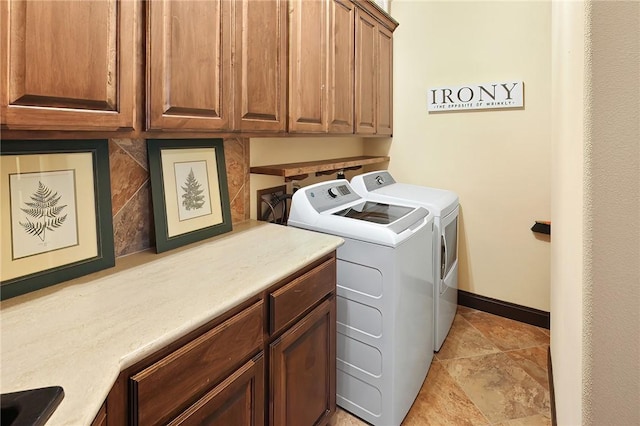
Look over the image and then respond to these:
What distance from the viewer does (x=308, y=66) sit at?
1880mm

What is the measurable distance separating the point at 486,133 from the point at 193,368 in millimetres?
2553

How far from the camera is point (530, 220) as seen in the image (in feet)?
8.38

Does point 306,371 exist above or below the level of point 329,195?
below

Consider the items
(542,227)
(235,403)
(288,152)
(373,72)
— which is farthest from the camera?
(373,72)

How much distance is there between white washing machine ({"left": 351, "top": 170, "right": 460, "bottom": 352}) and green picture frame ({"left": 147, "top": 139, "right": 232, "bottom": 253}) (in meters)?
1.05

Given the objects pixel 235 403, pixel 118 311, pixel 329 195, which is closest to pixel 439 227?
pixel 329 195

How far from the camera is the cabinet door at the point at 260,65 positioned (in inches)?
56.8

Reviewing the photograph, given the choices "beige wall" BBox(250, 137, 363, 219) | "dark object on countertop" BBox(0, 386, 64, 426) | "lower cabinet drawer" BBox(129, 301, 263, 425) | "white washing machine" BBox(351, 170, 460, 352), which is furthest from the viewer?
"white washing machine" BBox(351, 170, 460, 352)

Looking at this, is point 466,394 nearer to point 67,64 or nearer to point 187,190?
point 187,190

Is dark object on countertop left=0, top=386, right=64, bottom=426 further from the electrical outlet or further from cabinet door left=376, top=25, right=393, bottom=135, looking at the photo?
cabinet door left=376, top=25, right=393, bottom=135

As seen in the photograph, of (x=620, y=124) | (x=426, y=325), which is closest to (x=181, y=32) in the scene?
(x=620, y=124)

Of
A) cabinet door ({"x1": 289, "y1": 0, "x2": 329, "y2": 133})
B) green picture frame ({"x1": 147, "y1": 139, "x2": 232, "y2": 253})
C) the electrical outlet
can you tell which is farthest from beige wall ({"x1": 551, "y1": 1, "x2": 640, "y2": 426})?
the electrical outlet

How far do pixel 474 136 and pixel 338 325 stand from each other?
1.84m

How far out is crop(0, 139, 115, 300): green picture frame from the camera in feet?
3.32
